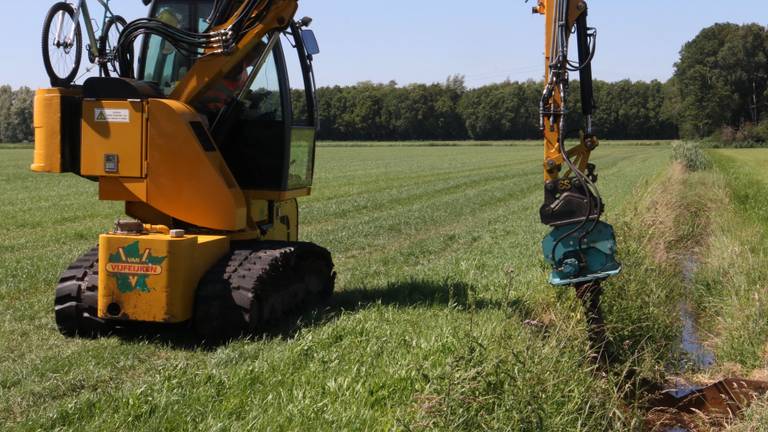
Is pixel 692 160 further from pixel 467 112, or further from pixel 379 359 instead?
pixel 467 112

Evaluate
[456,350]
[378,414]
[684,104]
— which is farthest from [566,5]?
[684,104]

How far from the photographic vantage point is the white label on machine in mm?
6703

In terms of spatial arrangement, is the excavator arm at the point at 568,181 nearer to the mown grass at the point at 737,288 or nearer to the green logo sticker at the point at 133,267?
the mown grass at the point at 737,288

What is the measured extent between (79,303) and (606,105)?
88408 mm

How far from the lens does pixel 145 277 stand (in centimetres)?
636

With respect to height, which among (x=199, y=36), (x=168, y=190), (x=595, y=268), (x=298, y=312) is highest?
(x=199, y=36)

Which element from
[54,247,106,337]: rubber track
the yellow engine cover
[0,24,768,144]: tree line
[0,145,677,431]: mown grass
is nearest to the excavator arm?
[0,145,677,431]: mown grass

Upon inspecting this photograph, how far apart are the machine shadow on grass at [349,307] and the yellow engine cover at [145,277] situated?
0.35 m

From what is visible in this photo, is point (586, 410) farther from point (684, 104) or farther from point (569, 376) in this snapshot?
point (684, 104)

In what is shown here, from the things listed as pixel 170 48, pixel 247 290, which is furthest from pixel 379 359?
pixel 170 48

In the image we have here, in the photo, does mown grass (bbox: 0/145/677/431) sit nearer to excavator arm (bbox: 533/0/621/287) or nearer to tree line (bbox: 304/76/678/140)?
excavator arm (bbox: 533/0/621/287)

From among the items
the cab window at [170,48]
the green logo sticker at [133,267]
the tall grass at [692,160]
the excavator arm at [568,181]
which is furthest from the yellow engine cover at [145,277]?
the tall grass at [692,160]

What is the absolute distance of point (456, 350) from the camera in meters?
5.29

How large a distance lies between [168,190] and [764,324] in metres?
5.56
